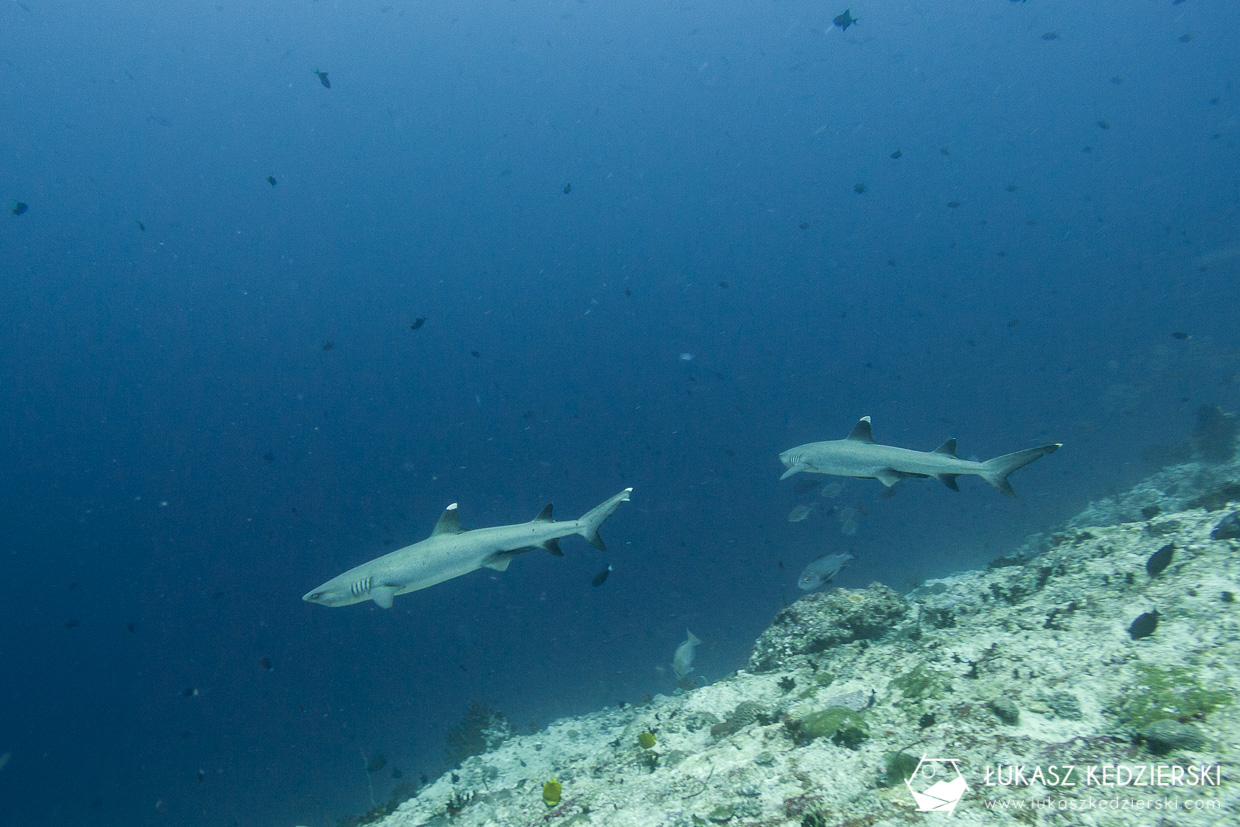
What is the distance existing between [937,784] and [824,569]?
7.59 m

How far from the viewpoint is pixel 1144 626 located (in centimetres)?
456

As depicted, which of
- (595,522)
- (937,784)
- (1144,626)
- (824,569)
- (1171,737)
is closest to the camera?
(1171,737)

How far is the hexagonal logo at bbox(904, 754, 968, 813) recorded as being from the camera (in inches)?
125

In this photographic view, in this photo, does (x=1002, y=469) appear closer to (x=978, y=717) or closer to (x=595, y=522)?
(x=978, y=717)

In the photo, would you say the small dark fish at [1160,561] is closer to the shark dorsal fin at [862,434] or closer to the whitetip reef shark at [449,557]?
the shark dorsal fin at [862,434]

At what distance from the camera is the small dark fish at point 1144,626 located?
4.53 metres

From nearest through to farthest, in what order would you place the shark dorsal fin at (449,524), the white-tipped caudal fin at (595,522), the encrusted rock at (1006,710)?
1. the encrusted rock at (1006,710)
2. the white-tipped caudal fin at (595,522)
3. the shark dorsal fin at (449,524)

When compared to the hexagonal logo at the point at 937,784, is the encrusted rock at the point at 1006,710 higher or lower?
higher

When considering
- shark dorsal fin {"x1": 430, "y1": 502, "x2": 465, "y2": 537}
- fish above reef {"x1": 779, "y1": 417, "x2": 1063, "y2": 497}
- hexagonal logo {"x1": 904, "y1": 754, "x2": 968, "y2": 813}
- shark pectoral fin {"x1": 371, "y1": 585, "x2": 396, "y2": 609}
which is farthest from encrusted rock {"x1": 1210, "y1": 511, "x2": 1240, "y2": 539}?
shark pectoral fin {"x1": 371, "y1": 585, "x2": 396, "y2": 609}

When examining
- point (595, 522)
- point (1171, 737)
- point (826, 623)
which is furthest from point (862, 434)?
point (1171, 737)

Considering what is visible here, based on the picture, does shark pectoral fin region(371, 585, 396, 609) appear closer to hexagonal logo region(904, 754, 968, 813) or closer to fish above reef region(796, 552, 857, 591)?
hexagonal logo region(904, 754, 968, 813)

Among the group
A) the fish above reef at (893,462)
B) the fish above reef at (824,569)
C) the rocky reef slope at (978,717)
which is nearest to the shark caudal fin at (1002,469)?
the fish above reef at (893,462)

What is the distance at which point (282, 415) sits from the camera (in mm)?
69938

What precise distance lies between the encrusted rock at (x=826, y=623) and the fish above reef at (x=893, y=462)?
6.03ft
